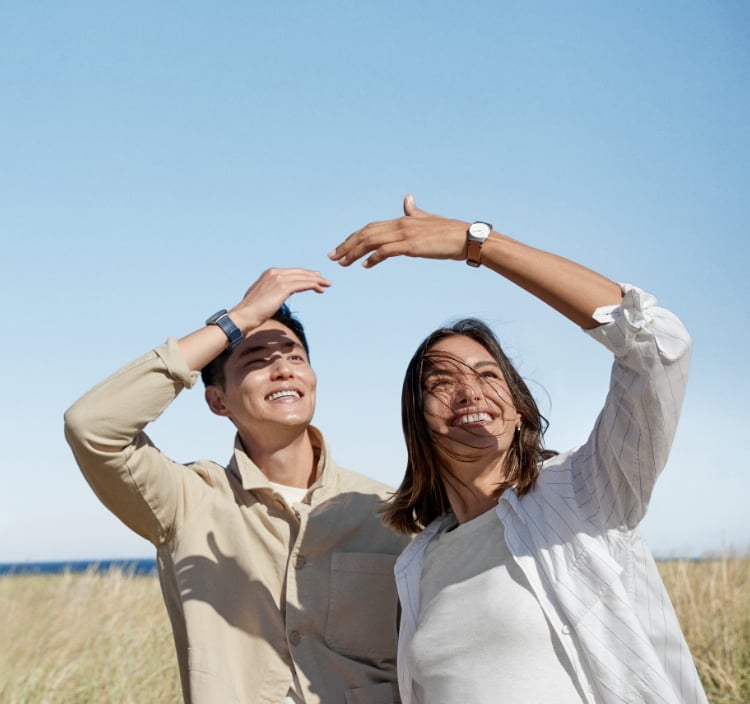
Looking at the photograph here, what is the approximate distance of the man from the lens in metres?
3.12

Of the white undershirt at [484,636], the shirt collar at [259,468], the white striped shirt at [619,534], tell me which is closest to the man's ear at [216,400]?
the shirt collar at [259,468]

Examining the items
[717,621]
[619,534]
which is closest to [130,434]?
[619,534]

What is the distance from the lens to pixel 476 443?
9.52 feet

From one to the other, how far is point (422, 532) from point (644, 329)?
1214mm

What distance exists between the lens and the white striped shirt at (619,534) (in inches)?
88.2

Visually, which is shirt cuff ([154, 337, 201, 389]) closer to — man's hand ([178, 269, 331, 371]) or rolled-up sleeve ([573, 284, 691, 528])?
man's hand ([178, 269, 331, 371])

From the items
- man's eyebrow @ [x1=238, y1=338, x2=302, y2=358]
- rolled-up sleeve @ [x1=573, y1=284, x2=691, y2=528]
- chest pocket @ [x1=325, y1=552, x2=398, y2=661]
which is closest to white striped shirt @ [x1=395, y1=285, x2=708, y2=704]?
rolled-up sleeve @ [x1=573, y1=284, x2=691, y2=528]

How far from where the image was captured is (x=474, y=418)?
2914mm

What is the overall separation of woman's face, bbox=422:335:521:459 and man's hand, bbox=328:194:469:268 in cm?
48

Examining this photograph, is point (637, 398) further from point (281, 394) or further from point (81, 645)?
point (81, 645)

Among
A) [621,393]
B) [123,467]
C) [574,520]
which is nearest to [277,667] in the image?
[123,467]

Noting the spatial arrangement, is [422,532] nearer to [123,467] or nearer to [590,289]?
[123,467]

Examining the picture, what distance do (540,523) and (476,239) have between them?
778mm

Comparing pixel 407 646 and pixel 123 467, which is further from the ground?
pixel 123 467
